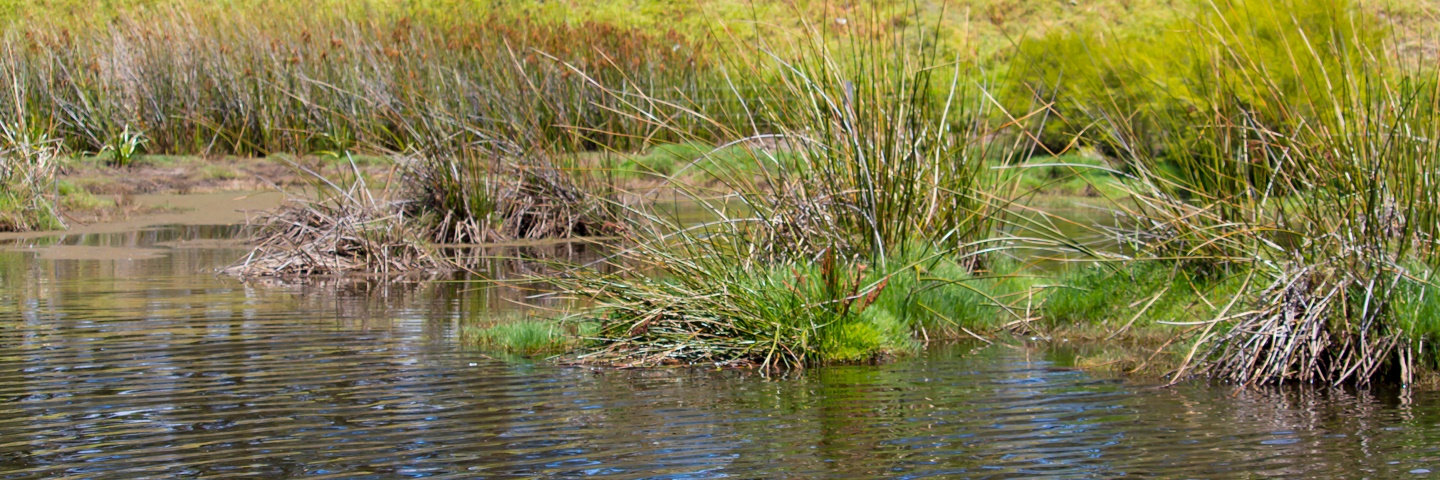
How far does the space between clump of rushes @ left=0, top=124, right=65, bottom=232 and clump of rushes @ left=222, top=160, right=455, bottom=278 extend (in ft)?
12.2

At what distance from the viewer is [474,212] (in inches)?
533

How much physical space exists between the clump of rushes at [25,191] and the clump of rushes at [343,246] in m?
3.72

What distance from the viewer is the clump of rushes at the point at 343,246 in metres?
11.5

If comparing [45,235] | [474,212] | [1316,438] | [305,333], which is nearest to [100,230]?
[45,235]

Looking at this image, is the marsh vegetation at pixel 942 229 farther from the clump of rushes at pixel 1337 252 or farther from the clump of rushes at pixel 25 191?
the clump of rushes at pixel 25 191

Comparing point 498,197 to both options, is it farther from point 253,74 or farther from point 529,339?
point 253,74

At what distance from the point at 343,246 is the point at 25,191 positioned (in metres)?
4.67

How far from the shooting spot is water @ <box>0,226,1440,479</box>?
5281 mm

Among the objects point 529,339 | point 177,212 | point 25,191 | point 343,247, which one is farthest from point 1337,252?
point 177,212

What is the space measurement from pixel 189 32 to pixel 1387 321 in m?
17.5

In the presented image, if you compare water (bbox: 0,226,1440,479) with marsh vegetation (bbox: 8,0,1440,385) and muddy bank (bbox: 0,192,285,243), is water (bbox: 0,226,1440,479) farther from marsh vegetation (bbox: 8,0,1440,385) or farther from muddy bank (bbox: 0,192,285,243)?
muddy bank (bbox: 0,192,285,243)

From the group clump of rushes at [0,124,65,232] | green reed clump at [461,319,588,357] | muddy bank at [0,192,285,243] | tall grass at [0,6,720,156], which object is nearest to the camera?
green reed clump at [461,319,588,357]

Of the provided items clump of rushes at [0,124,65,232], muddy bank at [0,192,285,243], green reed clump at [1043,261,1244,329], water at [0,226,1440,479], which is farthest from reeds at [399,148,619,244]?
green reed clump at [1043,261,1244,329]

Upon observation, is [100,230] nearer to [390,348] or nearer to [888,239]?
[390,348]
